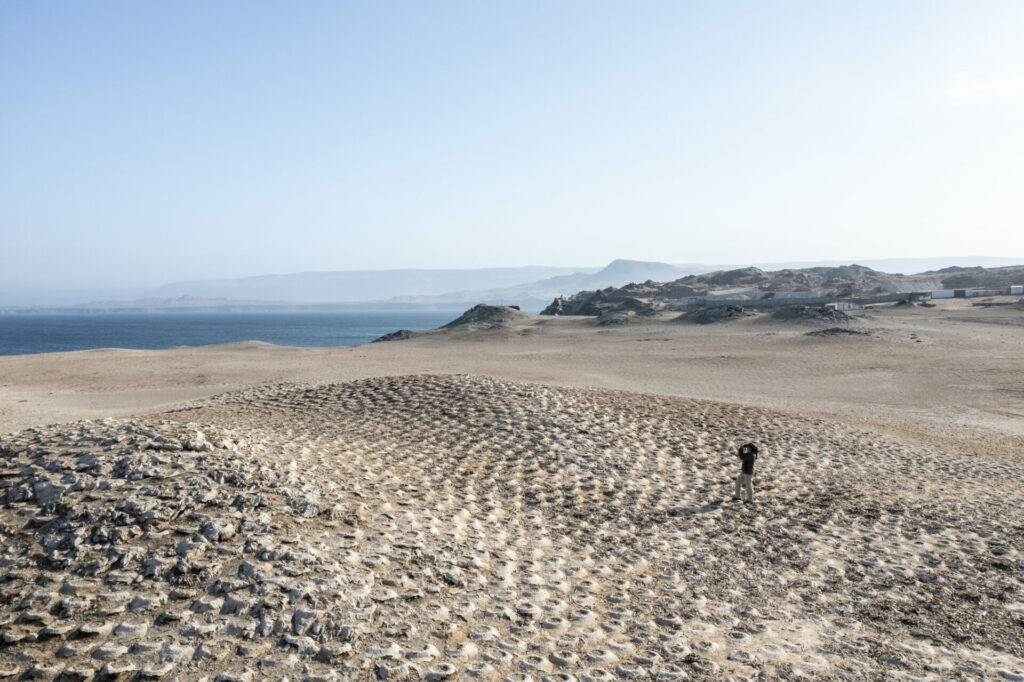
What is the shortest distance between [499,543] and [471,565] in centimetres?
82

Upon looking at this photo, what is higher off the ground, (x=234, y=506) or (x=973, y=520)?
(x=234, y=506)

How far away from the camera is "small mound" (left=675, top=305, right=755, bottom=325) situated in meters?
44.2

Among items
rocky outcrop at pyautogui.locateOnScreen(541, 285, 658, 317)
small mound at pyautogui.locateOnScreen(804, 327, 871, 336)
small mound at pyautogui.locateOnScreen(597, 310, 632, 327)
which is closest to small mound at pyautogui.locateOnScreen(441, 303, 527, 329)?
small mound at pyautogui.locateOnScreen(597, 310, 632, 327)

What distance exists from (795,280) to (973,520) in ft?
288

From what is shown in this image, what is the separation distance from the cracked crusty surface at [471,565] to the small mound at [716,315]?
3460cm

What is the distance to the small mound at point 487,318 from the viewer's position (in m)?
47.3

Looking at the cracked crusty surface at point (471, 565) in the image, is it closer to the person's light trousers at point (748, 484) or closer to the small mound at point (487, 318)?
the person's light trousers at point (748, 484)

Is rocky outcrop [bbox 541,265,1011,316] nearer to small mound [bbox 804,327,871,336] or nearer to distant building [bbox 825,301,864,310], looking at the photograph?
distant building [bbox 825,301,864,310]

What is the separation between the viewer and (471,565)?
5852 mm

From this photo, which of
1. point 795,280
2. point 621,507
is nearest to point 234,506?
point 621,507

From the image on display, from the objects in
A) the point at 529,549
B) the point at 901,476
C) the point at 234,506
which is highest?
the point at 234,506

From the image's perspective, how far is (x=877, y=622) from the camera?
546 centimetres

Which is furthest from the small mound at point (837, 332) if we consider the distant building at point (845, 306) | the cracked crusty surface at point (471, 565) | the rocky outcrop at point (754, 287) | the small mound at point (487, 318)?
the cracked crusty surface at point (471, 565)

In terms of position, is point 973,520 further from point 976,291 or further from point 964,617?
A: point 976,291
